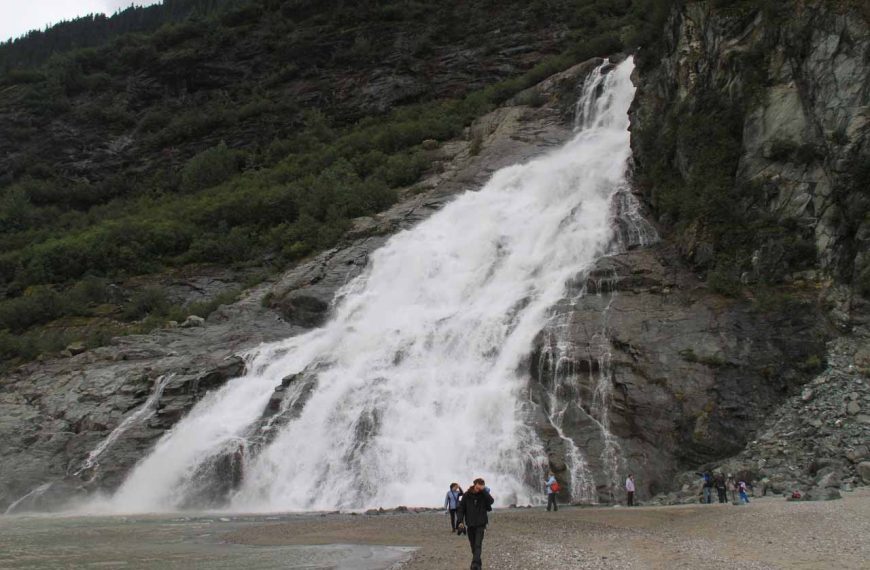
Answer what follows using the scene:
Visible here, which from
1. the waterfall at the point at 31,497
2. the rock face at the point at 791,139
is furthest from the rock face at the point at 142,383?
the rock face at the point at 791,139

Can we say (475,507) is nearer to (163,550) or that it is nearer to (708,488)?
(163,550)

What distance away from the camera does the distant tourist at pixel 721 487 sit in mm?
18484

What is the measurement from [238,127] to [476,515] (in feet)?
225

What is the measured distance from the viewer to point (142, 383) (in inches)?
1195

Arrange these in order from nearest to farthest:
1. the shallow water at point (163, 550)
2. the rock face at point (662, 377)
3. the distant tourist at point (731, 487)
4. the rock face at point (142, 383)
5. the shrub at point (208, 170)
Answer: the shallow water at point (163, 550), the distant tourist at point (731, 487), the rock face at point (662, 377), the rock face at point (142, 383), the shrub at point (208, 170)

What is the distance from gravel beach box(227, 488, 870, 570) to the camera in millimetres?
11430

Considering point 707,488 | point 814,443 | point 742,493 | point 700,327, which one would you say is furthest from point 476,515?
point 700,327

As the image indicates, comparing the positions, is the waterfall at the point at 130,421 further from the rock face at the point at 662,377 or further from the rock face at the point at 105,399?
the rock face at the point at 662,377

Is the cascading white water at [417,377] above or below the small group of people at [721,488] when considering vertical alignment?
above

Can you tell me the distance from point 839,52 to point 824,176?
4.60 m

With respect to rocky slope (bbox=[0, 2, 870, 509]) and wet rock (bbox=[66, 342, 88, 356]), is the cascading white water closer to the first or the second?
rocky slope (bbox=[0, 2, 870, 509])

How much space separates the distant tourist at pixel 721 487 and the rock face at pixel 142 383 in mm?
14351

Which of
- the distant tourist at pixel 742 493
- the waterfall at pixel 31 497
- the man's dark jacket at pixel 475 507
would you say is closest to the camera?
the man's dark jacket at pixel 475 507

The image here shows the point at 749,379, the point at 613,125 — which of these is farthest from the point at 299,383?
the point at 613,125
